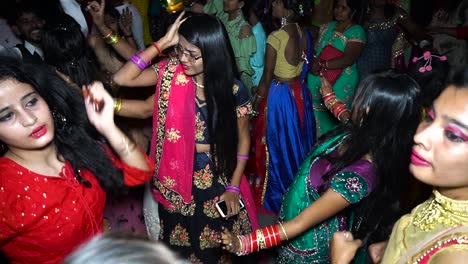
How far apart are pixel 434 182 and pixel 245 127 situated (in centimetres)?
130

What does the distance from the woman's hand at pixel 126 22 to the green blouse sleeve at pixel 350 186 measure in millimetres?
2770

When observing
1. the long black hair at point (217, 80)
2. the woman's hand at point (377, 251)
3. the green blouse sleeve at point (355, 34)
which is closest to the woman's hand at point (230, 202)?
the long black hair at point (217, 80)

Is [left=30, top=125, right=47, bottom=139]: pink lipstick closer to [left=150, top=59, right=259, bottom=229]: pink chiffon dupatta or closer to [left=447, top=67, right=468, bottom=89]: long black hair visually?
[left=150, top=59, right=259, bottom=229]: pink chiffon dupatta

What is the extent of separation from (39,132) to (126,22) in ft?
8.52

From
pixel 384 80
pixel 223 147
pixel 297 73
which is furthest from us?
pixel 297 73

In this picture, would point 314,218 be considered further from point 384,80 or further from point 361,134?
point 384,80

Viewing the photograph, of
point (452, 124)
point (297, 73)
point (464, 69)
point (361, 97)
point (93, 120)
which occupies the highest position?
point (464, 69)

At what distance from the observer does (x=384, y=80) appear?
1702 millimetres

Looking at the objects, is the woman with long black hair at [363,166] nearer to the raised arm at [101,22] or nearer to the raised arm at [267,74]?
the raised arm at [101,22]

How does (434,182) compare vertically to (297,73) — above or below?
above

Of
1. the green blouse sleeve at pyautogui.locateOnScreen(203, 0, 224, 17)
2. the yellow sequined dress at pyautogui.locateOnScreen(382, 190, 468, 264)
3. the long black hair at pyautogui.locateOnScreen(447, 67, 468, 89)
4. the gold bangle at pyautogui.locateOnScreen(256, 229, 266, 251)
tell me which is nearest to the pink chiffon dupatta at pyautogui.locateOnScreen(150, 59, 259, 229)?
the gold bangle at pyautogui.locateOnScreen(256, 229, 266, 251)

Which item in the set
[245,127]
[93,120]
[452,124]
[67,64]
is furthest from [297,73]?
[452,124]

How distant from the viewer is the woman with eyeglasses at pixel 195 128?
7.13ft

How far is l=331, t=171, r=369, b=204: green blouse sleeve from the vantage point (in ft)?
5.49
